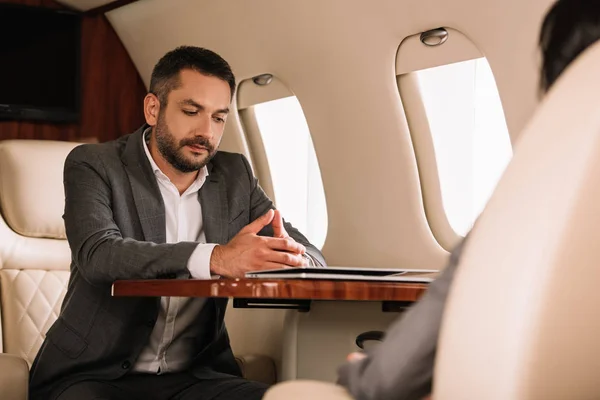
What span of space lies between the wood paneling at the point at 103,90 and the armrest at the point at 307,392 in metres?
5.32

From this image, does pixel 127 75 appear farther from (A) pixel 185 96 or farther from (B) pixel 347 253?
(A) pixel 185 96

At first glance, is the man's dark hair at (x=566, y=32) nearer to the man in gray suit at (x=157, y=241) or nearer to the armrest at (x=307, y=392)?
the armrest at (x=307, y=392)

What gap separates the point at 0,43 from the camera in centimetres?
588

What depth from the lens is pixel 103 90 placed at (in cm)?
639

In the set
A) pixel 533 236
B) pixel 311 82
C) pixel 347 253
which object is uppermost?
pixel 311 82

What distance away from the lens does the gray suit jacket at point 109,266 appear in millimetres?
2713

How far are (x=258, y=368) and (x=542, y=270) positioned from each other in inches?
107

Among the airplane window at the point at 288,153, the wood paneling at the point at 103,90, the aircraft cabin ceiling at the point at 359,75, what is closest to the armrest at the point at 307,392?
the aircraft cabin ceiling at the point at 359,75

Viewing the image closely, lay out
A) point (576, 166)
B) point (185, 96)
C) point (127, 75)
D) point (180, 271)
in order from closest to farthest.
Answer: point (576, 166), point (180, 271), point (185, 96), point (127, 75)

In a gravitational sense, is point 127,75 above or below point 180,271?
above

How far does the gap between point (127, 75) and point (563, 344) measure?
→ 230 inches

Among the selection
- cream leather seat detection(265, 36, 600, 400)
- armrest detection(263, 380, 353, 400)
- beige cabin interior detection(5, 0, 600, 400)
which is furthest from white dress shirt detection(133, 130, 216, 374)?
cream leather seat detection(265, 36, 600, 400)

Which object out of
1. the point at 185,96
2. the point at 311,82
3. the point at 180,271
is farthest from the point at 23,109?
the point at 180,271

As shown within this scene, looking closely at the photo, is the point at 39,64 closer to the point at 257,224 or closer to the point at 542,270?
the point at 257,224
